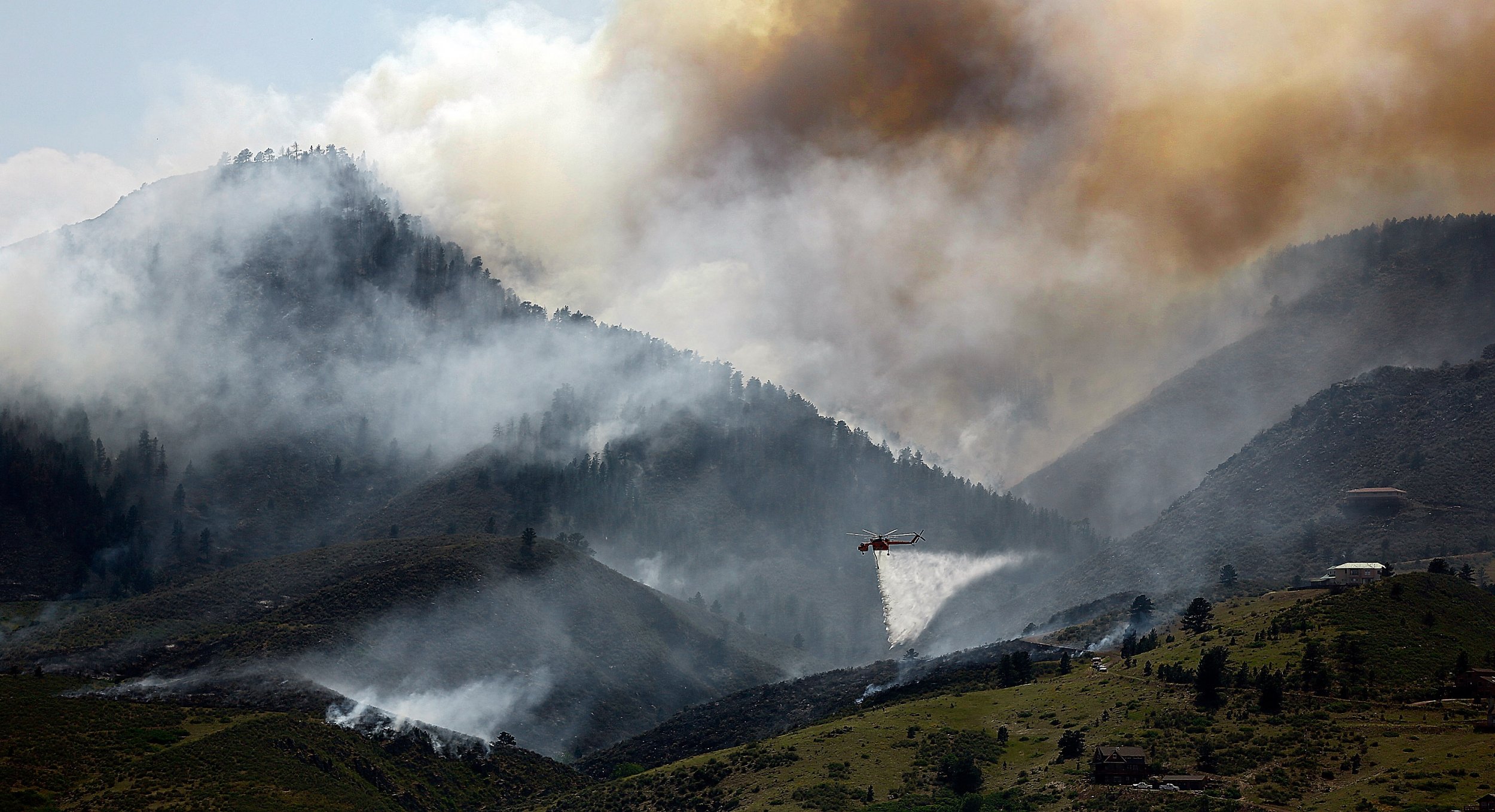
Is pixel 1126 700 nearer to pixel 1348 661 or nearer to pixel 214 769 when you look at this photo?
pixel 1348 661

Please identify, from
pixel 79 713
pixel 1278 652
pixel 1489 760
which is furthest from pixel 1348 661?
pixel 79 713

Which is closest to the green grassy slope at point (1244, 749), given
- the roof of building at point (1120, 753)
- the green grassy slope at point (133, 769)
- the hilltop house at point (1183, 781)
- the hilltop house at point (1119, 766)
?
the hilltop house at point (1183, 781)

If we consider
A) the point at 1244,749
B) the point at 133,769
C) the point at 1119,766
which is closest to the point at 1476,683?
the point at 1244,749

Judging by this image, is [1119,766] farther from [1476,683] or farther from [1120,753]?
[1476,683]

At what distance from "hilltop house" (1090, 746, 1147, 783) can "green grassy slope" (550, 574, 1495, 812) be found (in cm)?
260

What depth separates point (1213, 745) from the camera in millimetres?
161125

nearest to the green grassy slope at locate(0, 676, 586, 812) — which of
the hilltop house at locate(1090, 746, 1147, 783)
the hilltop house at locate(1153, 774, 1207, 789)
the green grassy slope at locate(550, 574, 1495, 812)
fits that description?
the green grassy slope at locate(550, 574, 1495, 812)

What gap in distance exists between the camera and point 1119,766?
517 ft

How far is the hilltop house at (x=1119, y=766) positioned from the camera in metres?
156

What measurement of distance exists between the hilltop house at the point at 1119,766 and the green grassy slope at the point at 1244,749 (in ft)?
8.53

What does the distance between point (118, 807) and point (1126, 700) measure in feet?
464

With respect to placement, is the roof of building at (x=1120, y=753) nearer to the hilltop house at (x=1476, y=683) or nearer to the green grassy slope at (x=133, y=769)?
the hilltop house at (x=1476, y=683)

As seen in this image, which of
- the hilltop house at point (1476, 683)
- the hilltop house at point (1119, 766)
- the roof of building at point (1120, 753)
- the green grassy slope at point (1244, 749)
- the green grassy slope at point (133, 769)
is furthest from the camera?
the green grassy slope at point (133, 769)

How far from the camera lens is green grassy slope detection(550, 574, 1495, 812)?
465 ft
